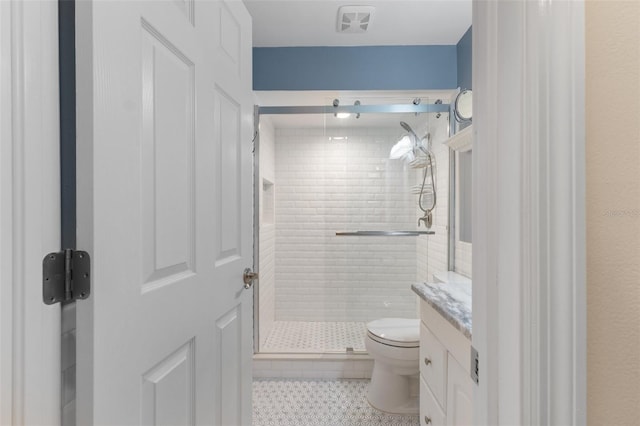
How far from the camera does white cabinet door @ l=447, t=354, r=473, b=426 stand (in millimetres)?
1115

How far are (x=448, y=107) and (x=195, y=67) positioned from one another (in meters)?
2.02

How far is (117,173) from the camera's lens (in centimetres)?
66

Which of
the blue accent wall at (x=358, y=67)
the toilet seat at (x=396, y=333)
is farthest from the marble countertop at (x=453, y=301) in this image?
the blue accent wall at (x=358, y=67)

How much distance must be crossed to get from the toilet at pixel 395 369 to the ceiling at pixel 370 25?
1.96 meters

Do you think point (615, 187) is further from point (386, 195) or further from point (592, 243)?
point (386, 195)

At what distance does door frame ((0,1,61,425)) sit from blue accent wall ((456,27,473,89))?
7.30 feet

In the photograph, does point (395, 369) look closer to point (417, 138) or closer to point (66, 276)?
point (417, 138)

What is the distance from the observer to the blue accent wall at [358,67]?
239cm

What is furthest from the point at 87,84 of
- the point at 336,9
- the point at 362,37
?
the point at 362,37

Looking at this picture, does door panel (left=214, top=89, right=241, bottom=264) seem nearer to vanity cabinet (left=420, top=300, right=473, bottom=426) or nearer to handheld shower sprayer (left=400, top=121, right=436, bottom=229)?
vanity cabinet (left=420, top=300, right=473, bottom=426)

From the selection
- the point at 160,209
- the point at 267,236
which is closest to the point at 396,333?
the point at 267,236

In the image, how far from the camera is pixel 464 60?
7.41ft

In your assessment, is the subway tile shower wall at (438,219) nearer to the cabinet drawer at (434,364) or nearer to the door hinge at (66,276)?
the cabinet drawer at (434,364)

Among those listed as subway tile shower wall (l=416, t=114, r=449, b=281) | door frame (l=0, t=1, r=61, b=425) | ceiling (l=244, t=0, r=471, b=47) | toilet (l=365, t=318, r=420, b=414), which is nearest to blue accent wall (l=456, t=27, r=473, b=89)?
ceiling (l=244, t=0, r=471, b=47)
